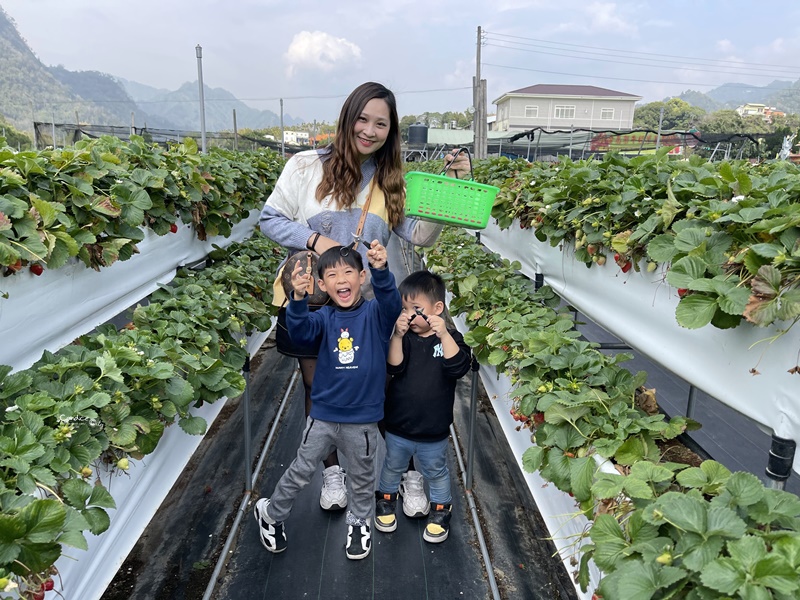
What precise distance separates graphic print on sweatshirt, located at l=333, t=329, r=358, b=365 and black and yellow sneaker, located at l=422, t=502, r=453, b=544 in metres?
0.89

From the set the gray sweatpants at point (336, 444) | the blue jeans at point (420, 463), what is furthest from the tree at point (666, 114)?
the gray sweatpants at point (336, 444)

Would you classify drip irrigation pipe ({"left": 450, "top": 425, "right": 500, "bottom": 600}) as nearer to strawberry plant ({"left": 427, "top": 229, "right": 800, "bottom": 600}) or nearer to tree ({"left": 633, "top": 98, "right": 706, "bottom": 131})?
strawberry plant ({"left": 427, "top": 229, "right": 800, "bottom": 600})

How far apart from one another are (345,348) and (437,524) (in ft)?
3.24

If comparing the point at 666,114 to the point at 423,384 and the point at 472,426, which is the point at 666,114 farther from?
the point at 423,384

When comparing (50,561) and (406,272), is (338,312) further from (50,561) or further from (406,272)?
(406,272)

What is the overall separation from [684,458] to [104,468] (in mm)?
1675

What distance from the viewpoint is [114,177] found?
8.09 ft

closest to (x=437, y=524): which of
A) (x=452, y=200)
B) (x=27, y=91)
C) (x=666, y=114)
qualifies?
(x=452, y=200)

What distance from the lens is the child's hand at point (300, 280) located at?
2.00m

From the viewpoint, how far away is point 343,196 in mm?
2328

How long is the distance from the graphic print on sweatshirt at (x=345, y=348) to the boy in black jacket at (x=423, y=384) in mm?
174

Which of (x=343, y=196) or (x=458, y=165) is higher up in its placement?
(x=458, y=165)

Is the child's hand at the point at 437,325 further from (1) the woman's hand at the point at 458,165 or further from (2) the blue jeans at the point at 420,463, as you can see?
(1) the woman's hand at the point at 458,165

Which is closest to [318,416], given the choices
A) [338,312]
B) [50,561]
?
[338,312]
